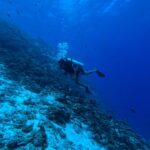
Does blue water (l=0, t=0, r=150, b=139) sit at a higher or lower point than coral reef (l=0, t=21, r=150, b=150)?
higher

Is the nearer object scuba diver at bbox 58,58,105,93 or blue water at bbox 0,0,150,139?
scuba diver at bbox 58,58,105,93

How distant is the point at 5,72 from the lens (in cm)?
833

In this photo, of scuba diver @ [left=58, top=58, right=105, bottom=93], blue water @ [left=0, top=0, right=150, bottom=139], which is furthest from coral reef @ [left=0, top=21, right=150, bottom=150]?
blue water @ [left=0, top=0, right=150, bottom=139]

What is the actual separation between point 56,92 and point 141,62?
95314 mm

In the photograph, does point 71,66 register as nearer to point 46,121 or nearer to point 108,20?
point 46,121

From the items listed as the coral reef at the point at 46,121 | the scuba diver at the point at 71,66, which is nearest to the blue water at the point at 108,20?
the scuba diver at the point at 71,66

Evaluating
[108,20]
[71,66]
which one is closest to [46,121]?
[71,66]

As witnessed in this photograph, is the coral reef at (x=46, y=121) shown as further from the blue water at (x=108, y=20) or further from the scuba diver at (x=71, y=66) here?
the blue water at (x=108, y=20)

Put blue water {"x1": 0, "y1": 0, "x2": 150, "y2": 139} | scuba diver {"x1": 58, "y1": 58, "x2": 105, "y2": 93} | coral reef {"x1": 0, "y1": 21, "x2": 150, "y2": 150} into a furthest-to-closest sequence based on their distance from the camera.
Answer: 1. blue water {"x1": 0, "y1": 0, "x2": 150, "y2": 139}
2. scuba diver {"x1": 58, "y1": 58, "x2": 105, "y2": 93}
3. coral reef {"x1": 0, "y1": 21, "x2": 150, "y2": 150}

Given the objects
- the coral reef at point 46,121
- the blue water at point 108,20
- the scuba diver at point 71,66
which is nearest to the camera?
the coral reef at point 46,121

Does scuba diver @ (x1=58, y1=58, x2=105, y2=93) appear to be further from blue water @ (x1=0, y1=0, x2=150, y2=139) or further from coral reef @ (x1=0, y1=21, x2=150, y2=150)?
blue water @ (x1=0, y1=0, x2=150, y2=139)

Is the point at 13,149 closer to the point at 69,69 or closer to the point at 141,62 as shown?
the point at 69,69

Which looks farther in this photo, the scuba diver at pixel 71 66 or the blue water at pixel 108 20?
the blue water at pixel 108 20

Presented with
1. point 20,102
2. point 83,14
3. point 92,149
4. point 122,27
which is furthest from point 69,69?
point 122,27
